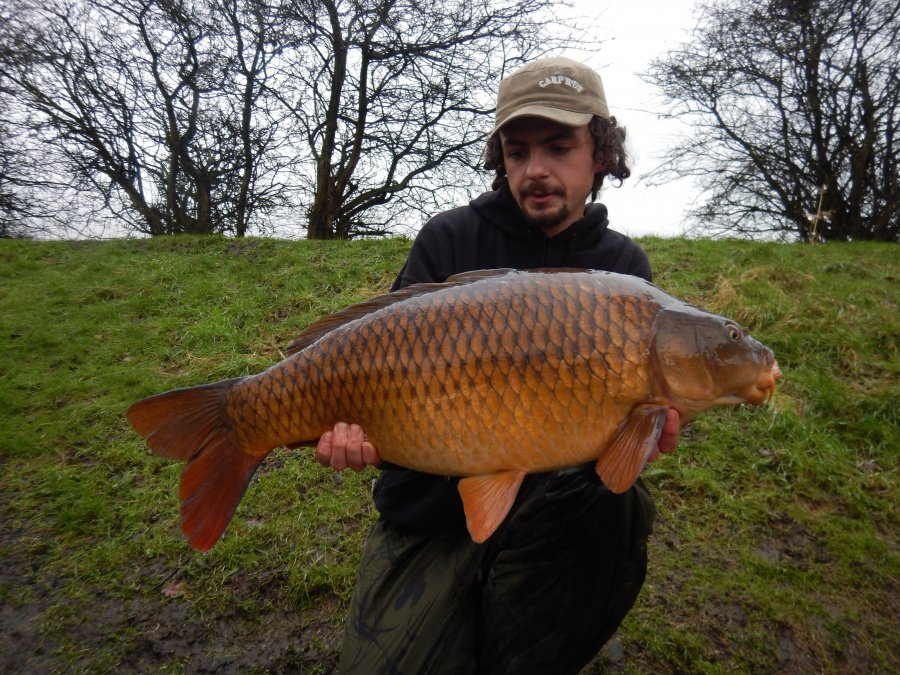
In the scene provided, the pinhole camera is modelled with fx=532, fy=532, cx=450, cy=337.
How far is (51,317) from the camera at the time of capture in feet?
13.6

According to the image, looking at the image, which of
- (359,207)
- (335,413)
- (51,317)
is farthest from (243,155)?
(335,413)

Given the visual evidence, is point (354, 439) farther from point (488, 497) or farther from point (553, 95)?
point (553, 95)

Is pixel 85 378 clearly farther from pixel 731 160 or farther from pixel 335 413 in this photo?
pixel 731 160

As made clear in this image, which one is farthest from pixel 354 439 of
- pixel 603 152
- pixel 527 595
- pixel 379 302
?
pixel 603 152

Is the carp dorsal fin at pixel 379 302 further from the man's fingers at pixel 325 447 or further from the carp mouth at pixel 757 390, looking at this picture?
the carp mouth at pixel 757 390

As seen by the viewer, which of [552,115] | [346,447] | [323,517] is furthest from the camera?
[323,517]

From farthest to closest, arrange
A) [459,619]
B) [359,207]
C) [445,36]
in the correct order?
1. [359,207]
2. [445,36]
3. [459,619]

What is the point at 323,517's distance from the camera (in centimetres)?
222

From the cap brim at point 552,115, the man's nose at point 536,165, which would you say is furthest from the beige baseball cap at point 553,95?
the man's nose at point 536,165

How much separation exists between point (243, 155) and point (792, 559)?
882 cm

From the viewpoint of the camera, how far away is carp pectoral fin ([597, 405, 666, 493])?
42.3 inches

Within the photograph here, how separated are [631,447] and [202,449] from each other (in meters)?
1.00

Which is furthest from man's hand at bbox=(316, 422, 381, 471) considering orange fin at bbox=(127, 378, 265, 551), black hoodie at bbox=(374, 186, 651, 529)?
black hoodie at bbox=(374, 186, 651, 529)

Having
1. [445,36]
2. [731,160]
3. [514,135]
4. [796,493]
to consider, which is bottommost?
[796,493]
